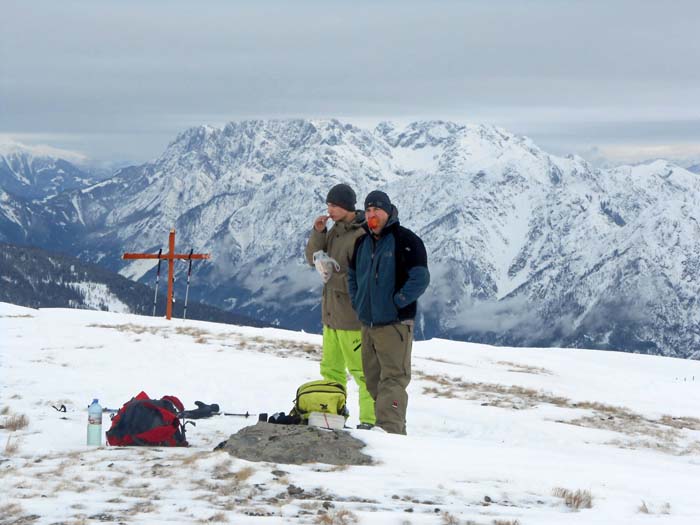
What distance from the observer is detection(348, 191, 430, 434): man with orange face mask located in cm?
1208

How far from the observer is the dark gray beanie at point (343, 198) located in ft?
43.2

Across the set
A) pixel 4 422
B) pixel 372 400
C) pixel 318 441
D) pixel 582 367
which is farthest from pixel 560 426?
pixel 582 367

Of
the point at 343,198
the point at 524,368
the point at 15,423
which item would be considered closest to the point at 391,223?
the point at 343,198

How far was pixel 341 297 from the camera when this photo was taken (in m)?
13.3

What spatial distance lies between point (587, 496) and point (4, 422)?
7590 mm

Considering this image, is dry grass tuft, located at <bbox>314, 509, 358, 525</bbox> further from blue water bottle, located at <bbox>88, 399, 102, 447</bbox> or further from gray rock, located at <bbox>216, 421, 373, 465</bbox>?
blue water bottle, located at <bbox>88, 399, 102, 447</bbox>

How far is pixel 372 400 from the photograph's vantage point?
42.7ft

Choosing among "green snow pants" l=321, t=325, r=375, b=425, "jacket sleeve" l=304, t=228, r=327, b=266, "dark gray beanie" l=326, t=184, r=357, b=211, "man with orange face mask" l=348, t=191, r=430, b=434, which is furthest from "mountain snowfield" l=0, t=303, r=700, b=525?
"dark gray beanie" l=326, t=184, r=357, b=211

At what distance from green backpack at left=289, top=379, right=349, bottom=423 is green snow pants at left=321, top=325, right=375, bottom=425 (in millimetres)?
1136

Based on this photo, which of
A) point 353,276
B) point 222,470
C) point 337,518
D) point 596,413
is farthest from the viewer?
point 596,413

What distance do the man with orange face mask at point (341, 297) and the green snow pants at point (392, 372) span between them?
749 millimetres

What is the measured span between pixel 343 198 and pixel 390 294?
1822 millimetres

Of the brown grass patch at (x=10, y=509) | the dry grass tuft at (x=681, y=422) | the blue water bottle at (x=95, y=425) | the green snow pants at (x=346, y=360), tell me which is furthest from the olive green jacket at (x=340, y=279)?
the dry grass tuft at (x=681, y=422)

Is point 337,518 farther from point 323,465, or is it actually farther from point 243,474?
point 323,465
